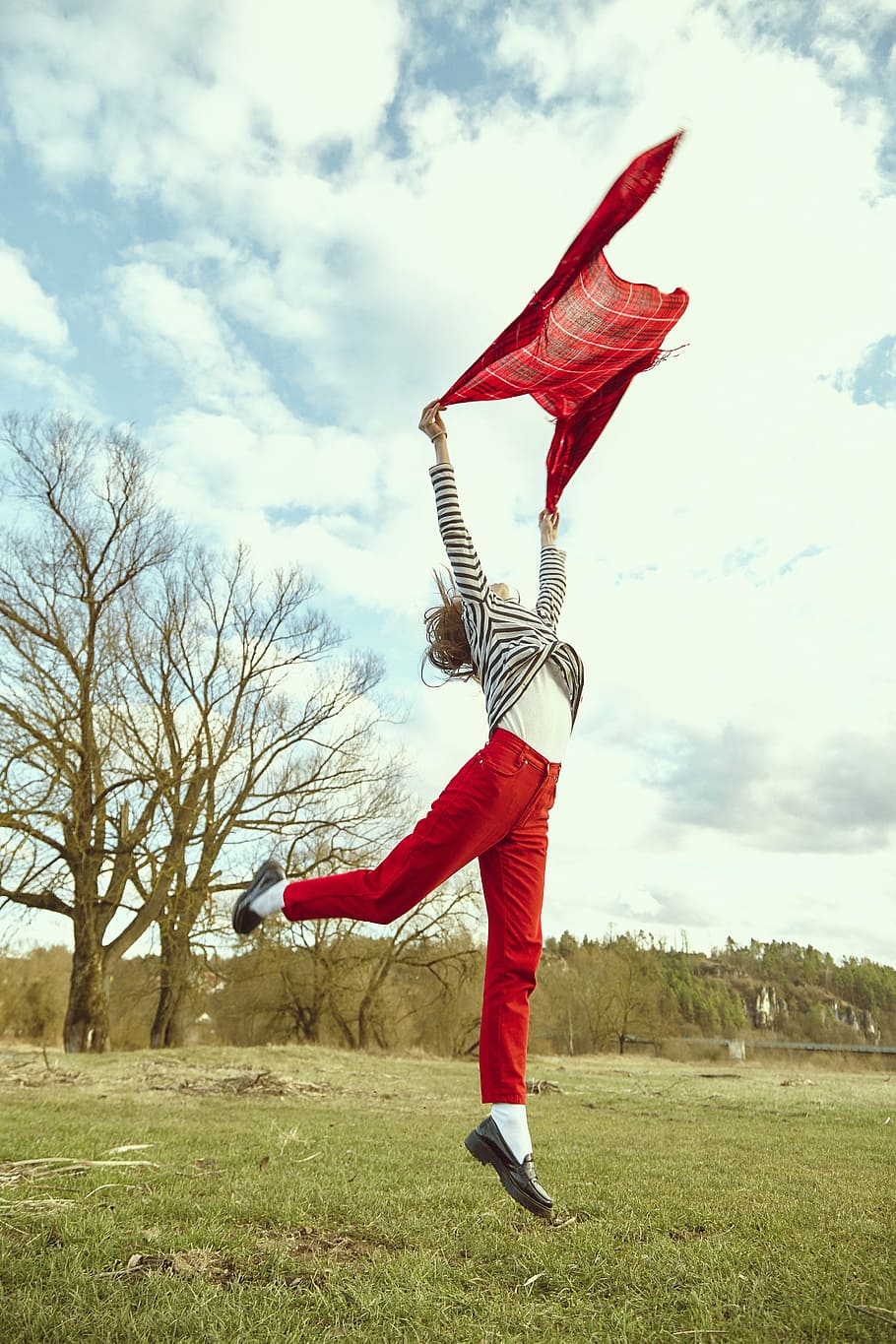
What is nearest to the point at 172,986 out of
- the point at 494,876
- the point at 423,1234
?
the point at 423,1234

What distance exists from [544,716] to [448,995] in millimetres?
24832

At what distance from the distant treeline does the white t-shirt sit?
18.3 metres

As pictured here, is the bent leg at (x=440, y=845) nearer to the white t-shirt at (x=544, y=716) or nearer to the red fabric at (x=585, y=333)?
the white t-shirt at (x=544, y=716)

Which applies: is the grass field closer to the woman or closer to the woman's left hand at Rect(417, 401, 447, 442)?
the woman

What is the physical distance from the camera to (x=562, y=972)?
3638 centimetres

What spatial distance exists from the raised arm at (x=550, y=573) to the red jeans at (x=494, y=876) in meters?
0.89

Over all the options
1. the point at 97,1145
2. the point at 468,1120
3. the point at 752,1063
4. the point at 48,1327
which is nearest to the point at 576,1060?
the point at 752,1063

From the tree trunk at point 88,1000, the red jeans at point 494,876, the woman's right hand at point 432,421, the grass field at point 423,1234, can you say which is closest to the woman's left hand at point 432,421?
the woman's right hand at point 432,421

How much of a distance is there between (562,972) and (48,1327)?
117 feet

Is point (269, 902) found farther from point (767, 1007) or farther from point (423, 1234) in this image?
point (767, 1007)

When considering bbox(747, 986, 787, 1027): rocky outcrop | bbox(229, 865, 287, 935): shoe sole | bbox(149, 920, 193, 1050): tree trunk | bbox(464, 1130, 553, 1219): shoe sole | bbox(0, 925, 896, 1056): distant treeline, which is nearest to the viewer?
bbox(464, 1130, 553, 1219): shoe sole

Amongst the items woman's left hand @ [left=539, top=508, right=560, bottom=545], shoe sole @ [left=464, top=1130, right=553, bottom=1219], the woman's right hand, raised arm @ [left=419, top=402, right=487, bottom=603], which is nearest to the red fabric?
the woman's right hand

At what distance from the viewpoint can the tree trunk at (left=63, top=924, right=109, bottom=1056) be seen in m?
18.2

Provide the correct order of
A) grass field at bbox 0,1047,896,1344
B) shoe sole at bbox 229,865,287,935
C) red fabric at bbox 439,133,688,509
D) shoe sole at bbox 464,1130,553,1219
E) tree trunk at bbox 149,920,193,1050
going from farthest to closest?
tree trunk at bbox 149,920,193,1050 < red fabric at bbox 439,133,688,509 < shoe sole at bbox 229,865,287,935 < shoe sole at bbox 464,1130,553,1219 < grass field at bbox 0,1047,896,1344
